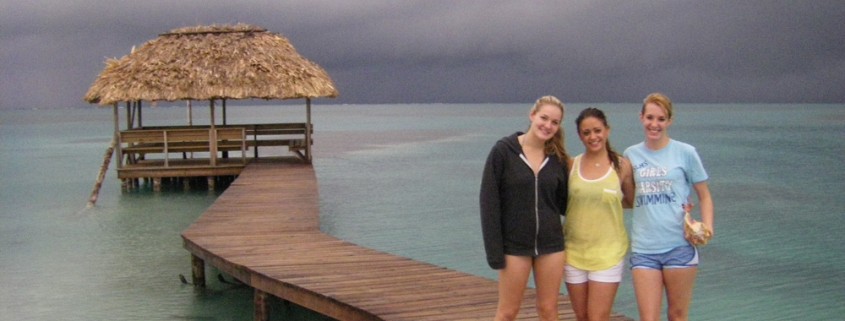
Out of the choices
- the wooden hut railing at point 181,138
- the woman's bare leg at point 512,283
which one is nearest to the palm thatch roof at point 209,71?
the wooden hut railing at point 181,138

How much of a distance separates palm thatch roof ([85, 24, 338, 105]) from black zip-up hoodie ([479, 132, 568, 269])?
1503cm

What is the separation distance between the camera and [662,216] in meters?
4.30

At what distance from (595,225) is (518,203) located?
38 cm

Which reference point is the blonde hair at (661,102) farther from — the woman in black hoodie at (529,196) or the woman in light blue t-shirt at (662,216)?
the woman in black hoodie at (529,196)

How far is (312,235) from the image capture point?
9.82 m

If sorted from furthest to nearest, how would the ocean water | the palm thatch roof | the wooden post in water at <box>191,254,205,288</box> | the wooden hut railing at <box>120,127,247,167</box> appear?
the palm thatch roof
the wooden hut railing at <box>120,127,247,167</box>
the wooden post in water at <box>191,254,205,288</box>
the ocean water

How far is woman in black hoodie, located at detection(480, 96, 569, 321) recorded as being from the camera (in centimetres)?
428

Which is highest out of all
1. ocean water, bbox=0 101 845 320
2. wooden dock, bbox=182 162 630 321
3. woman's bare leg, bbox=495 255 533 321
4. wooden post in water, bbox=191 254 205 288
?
woman's bare leg, bbox=495 255 533 321

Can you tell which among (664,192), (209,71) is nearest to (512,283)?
(664,192)

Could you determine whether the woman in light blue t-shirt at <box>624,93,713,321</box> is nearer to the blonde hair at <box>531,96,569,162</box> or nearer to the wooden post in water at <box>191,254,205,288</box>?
the blonde hair at <box>531,96,569,162</box>

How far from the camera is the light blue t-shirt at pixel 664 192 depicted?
4293mm

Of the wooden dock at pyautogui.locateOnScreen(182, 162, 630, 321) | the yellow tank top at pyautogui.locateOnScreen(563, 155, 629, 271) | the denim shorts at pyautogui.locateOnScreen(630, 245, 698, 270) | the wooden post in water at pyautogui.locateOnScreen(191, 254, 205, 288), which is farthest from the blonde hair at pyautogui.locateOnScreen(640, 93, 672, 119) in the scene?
the wooden post in water at pyautogui.locateOnScreen(191, 254, 205, 288)

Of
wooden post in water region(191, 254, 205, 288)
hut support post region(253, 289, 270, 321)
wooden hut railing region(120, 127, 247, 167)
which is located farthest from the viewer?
wooden hut railing region(120, 127, 247, 167)

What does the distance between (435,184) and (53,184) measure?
32.4 feet
